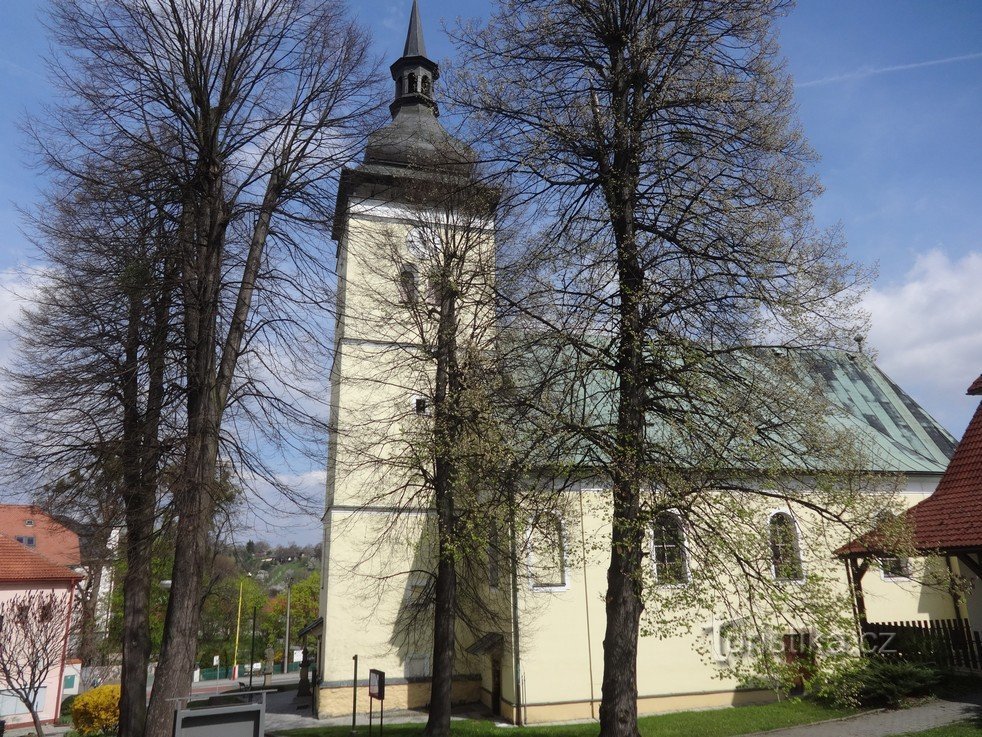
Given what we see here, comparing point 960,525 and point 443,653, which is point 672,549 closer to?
point 443,653

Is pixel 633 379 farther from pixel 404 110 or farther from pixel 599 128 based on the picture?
pixel 404 110

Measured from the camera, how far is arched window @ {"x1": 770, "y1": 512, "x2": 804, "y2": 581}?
796 centimetres

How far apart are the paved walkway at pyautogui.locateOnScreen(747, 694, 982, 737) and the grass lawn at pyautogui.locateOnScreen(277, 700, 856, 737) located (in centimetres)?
49

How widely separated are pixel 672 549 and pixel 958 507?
925 centimetres

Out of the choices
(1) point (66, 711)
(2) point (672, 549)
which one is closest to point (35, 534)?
(1) point (66, 711)

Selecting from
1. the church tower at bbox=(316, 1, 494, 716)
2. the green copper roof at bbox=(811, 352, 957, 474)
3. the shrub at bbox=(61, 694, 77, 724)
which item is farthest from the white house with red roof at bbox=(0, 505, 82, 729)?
the green copper roof at bbox=(811, 352, 957, 474)

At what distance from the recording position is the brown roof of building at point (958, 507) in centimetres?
1399

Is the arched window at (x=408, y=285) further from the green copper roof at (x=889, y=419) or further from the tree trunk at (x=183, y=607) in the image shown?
the green copper roof at (x=889, y=419)

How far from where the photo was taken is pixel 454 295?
567 inches

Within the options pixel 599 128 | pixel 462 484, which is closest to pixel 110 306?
pixel 462 484

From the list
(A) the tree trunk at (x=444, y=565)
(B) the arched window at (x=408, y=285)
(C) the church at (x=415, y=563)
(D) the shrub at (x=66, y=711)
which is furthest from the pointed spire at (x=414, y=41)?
(D) the shrub at (x=66, y=711)

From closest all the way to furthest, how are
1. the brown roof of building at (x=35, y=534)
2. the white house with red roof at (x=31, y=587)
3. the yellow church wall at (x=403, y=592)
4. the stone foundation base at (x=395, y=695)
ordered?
the yellow church wall at (x=403, y=592), the stone foundation base at (x=395, y=695), the white house with red roof at (x=31, y=587), the brown roof of building at (x=35, y=534)

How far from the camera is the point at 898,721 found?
12211 millimetres

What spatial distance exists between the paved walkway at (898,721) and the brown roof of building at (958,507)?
8.87 feet
